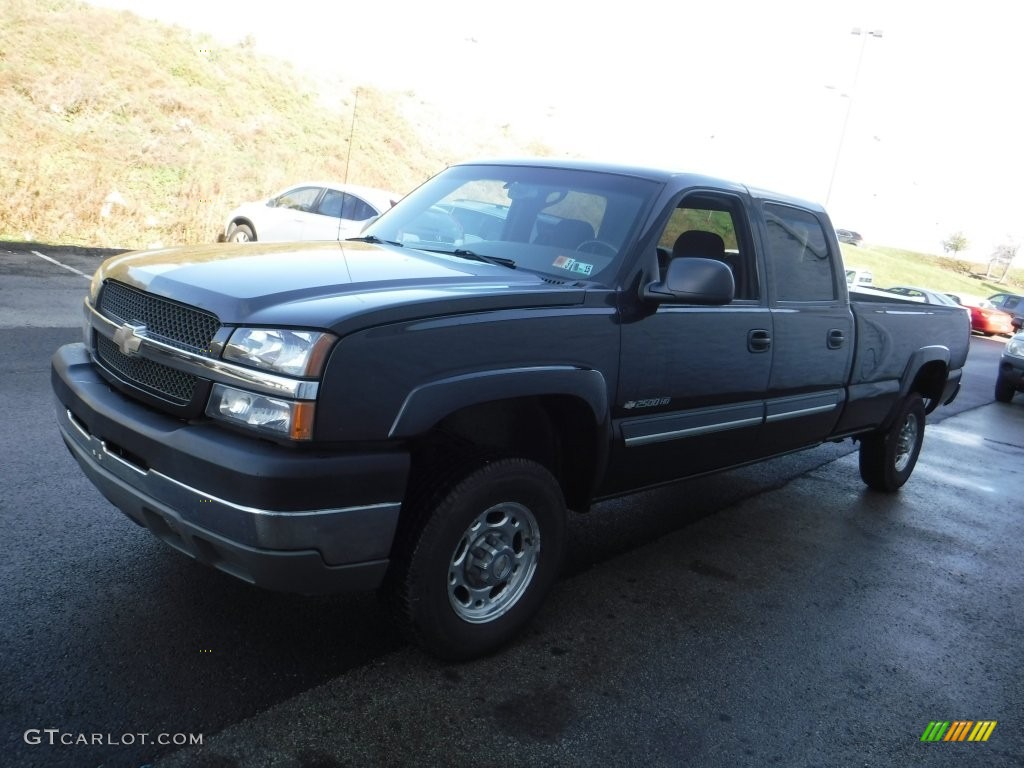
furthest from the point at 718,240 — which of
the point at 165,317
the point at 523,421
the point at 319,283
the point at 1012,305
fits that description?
the point at 1012,305

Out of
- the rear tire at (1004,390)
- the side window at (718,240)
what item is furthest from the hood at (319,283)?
the rear tire at (1004,390)

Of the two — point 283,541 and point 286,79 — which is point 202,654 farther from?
point 286,79

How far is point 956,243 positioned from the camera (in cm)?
8700

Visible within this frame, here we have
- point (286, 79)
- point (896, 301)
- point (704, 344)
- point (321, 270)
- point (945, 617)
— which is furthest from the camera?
point (286, 79)

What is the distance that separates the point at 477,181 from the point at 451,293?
5.33ft

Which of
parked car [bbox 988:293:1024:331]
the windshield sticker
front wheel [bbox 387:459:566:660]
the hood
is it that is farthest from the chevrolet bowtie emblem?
parked car [bbox 988:293:1024:331]

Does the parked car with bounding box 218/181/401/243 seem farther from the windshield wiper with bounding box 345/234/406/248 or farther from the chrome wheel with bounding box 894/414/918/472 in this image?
the windshield wiper with bounding box 345/234/406/248

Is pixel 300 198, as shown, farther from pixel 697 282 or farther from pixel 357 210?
pixel 697 282

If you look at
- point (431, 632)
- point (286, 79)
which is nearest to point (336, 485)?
point (431, 632)

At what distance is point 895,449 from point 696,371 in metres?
3.09

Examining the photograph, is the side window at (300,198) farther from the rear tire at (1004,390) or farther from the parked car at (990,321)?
the parked car at (990,321)

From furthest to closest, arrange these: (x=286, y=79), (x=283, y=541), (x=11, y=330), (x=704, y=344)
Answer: (x=286, y=79) < (x=11, y=330) < (x=704, y=344) < (x=283, y=541)

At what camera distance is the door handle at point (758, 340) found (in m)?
4.34

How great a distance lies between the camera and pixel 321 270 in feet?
10.7
